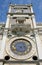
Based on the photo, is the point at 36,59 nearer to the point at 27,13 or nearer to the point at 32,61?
the point at 32,61

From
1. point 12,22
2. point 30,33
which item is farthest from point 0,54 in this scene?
point 12,22

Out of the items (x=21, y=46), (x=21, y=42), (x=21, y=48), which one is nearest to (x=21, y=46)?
(x=21, y=46)

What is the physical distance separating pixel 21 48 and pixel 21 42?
730 mm

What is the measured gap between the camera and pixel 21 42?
55.0 feet

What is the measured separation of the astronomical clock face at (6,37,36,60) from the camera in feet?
50.1

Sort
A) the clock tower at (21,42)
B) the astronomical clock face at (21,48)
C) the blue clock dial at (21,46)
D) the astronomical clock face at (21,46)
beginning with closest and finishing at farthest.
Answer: the clock tower at (21,42)
the astronomical clock face at (21,48)
the astronomical clock face at (21,46)
the blue clock dial at (21,46)

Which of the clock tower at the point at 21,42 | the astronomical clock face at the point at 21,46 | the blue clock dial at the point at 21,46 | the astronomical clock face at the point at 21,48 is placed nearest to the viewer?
the clock tower at the point at 21,42

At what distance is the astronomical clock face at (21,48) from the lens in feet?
50.1

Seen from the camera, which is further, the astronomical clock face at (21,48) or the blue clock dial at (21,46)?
the blue clock dial at (21,46)

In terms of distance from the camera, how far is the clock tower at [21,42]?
1484 cm

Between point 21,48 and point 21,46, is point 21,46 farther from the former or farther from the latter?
point 21,48

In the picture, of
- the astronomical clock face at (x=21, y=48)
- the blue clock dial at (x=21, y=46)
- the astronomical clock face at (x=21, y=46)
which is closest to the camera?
the astronomical clock face at (x=21, y=48)

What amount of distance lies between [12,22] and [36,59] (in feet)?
20.5

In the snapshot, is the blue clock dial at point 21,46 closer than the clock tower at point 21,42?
No
